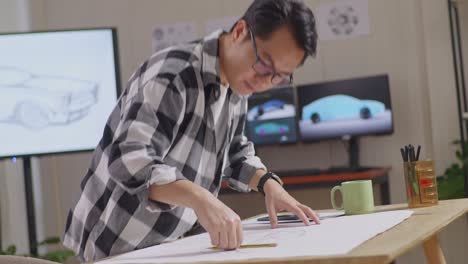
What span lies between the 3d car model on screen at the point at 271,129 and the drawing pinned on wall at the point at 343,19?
650 mm

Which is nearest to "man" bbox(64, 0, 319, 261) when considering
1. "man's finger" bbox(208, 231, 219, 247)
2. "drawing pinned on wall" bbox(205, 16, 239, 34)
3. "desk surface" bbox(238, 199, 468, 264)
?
"man's finger" bbox(208, 231, 219, 247)

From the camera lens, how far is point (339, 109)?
4.39 metres

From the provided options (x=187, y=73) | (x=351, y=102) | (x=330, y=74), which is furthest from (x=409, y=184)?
(x=330, y=74)

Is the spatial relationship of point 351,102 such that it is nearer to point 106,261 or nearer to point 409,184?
point 409,184

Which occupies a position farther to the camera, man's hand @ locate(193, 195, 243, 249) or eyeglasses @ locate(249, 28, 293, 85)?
eyeglasses @ locate(249, 28, 293, 85)

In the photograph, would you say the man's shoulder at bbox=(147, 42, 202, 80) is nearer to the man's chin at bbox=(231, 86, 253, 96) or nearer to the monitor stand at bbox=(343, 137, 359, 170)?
the man's chin at bbox=(231, 86, 253, 96)

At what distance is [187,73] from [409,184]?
0.67 meters

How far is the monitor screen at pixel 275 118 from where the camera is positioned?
450 centimetres

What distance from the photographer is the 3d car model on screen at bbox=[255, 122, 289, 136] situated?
4.51 meters

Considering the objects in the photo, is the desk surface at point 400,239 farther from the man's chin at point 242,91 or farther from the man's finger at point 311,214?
the man's chin at point 242,91

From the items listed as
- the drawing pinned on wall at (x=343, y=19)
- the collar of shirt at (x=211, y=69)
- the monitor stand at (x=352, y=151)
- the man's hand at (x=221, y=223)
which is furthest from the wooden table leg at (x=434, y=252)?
the drawing pinned on wall at (x=343, y=19)

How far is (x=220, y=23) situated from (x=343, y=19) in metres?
0.82

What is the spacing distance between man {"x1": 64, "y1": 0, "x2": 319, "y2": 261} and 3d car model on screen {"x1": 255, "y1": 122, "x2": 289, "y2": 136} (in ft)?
8.75

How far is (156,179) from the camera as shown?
1395 mm
